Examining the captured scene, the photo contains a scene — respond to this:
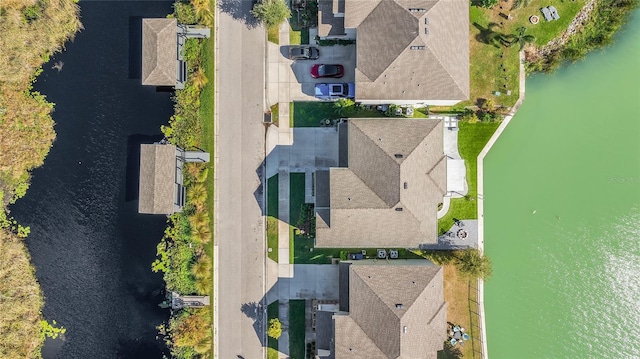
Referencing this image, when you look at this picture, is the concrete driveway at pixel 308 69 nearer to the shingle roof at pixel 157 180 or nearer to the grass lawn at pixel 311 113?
the grass lawn at pixel 311 113

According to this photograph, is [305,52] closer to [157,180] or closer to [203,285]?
[157,180]


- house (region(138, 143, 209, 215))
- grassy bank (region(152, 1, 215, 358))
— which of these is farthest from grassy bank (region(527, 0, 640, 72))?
house (region(138, 143, 209, 215))

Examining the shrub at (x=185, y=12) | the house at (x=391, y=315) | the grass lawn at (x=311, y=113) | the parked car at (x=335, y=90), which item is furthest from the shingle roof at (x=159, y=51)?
the house at (x=391, y=315)

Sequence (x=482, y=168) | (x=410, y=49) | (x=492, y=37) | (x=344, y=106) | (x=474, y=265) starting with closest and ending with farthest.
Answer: (x=410, y=49) → (x=474, y=265) → (x=344, y=106) → (x=492, y=37) → (x=482, y=168)

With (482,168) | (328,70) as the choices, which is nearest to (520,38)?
(482,168)

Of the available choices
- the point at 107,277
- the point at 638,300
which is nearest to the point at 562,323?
the point at 638,300

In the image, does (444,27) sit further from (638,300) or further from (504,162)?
(638,300)

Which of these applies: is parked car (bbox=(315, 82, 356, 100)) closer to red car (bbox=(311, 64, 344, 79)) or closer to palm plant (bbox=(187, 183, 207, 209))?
red car (bbox=(311, 64, 344, 79))
